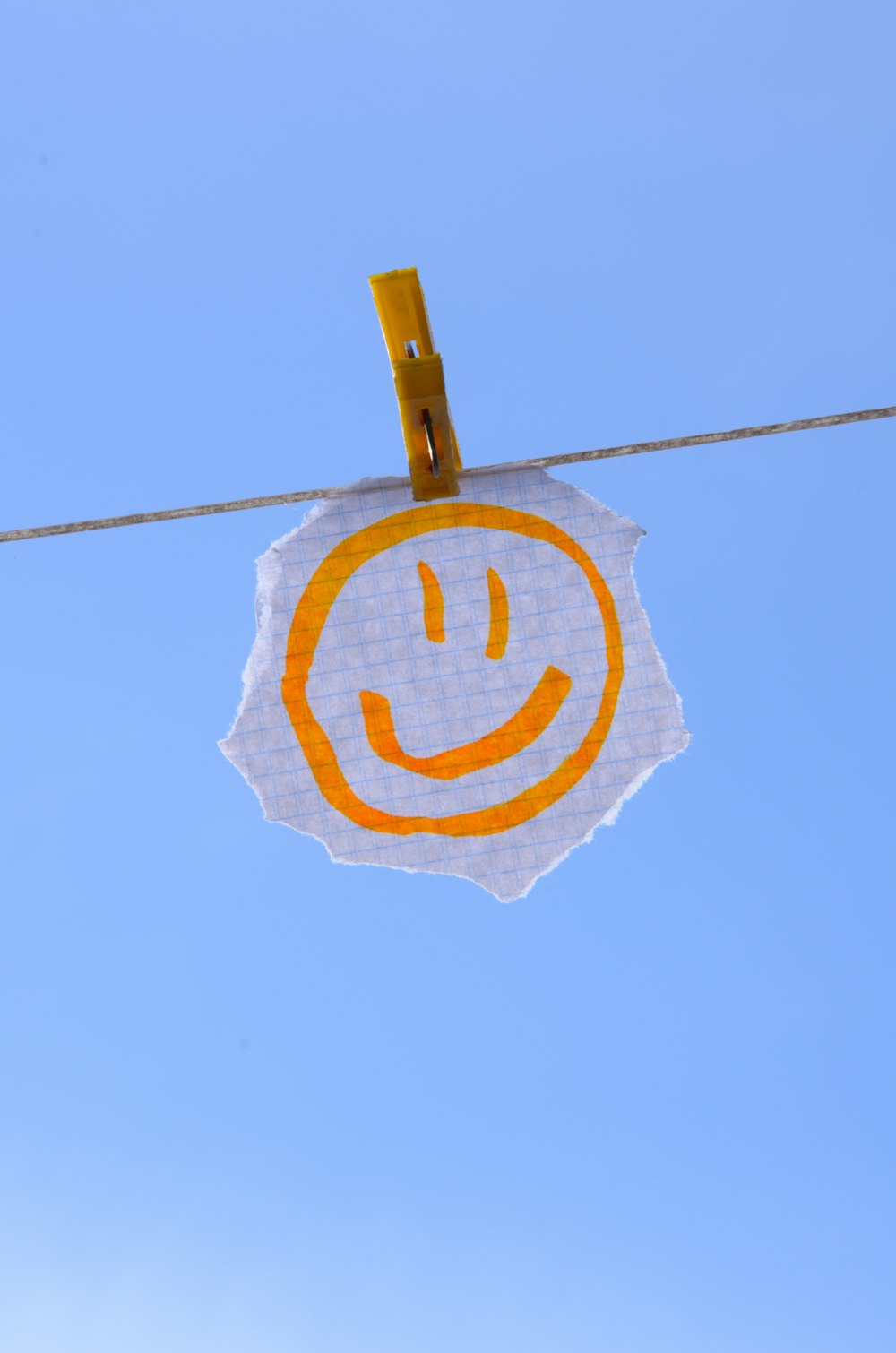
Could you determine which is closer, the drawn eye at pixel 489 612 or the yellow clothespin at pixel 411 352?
the yellow clothespin at pixel 411 352

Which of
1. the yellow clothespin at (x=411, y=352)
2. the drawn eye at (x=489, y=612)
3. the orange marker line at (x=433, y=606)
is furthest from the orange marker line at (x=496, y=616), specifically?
the yellow clothespin at (x=411, y=352)

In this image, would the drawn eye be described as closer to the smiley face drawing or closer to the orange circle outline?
the smiley face drawing

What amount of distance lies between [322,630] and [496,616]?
22.3 inches

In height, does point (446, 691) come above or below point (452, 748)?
above

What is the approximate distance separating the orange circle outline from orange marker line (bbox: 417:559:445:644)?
0.13 meters

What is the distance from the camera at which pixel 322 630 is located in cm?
416

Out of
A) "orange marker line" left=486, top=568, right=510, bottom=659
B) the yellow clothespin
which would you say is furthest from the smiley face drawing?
the yellow clothespin

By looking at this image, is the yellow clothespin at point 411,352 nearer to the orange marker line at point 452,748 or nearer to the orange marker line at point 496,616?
the orange marker line at point 496,616

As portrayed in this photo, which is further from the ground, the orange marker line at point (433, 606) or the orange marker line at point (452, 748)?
the orange marker line at point (433, 606)

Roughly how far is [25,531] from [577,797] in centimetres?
193

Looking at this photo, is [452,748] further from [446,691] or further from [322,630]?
[322,630]

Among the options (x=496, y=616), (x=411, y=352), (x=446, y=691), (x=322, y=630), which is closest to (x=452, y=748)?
(x=446, y=691)

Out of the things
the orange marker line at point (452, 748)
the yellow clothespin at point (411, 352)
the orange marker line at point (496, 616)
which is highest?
the yellow clothespin at point (411, 352)

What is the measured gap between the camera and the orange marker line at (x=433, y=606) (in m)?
4.14
